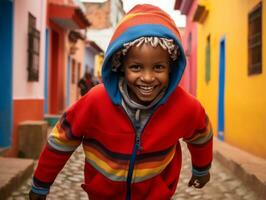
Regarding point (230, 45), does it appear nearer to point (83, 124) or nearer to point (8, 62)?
point (8, 62)

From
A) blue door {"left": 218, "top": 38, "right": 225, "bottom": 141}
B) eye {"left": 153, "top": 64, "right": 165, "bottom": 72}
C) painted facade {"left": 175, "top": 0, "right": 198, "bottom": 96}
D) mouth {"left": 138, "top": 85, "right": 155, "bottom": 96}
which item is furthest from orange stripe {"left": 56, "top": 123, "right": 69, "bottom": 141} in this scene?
painted facade {"left": 175, "top": 0, "right": 198, "bottom": 96}

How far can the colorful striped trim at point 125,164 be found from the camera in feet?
7.36

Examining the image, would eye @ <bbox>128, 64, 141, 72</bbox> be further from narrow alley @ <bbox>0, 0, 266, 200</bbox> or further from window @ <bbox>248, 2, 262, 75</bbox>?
window @ <bbox>248, 2, 262, 75</bbox>

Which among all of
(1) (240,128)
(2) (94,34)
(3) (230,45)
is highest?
(2) (94,34)

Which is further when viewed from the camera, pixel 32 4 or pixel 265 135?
pixel 32 4

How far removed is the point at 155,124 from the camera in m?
2.26

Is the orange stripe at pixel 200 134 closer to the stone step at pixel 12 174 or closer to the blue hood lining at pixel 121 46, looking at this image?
the blue hood lining at pixel 121 46

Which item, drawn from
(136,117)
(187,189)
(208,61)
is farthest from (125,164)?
(208,61)

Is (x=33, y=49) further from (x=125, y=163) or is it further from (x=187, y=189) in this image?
(x=125, y=163)

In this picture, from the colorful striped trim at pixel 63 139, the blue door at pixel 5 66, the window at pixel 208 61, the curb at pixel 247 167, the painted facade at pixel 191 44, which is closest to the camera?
the colorful striped trim at pixel 63 139

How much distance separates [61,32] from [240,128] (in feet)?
24.6

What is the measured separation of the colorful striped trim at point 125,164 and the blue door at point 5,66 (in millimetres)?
4352

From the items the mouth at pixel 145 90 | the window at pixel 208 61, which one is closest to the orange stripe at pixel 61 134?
the mouth at pixel 145 90

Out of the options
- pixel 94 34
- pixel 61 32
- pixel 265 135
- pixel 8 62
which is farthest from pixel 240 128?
pixel 94 34
